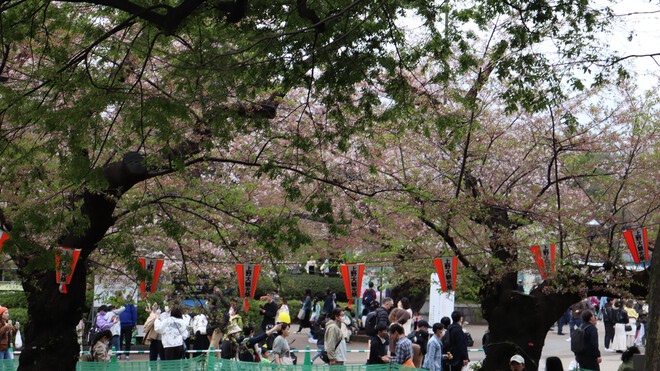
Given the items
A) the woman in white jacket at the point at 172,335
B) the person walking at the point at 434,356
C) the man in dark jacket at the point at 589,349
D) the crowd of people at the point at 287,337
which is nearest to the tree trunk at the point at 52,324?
the crowd of people at the point at 287,337

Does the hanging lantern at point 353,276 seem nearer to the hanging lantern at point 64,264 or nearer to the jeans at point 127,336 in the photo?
the hanging lantern at point 64,264

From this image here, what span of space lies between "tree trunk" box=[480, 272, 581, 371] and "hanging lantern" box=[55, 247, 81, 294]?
6.80m

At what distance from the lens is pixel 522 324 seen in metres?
14.4

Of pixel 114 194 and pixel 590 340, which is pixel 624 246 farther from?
pixel 114 194

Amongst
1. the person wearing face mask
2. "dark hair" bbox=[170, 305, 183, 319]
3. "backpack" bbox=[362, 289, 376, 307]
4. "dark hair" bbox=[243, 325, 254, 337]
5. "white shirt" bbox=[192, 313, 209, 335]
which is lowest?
the person wearing face mask

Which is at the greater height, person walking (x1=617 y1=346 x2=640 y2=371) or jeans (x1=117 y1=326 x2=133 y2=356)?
jeans (x1=117 y1=326 x2=133 y2=356)

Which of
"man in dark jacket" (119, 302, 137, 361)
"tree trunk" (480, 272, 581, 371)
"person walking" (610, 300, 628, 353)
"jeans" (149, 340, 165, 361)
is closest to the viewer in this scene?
"tree trunk" (480, 272, 581, 371)

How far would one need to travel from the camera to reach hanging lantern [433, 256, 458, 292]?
14.5 metres

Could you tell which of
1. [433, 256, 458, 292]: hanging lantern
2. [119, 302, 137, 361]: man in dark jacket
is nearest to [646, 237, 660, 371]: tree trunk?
[433, 256, 458, 292]: hanging lantern

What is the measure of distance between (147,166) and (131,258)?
170 centimetres

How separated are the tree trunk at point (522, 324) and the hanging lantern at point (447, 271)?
0.72m

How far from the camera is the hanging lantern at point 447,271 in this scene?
14.5 meters

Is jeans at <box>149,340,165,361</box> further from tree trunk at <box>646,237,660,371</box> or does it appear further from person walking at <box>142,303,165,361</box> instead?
tree trunk at <box>646,237,660,371</box>

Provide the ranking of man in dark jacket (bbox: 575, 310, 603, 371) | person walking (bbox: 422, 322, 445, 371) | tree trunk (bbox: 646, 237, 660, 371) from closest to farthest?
tree trunk (bbox: 646, 237, 660, 371)
person walking (bbox: 422, 322, 445, 371)
man in dark jacket (bbox: 575, 310, 603, 371)
